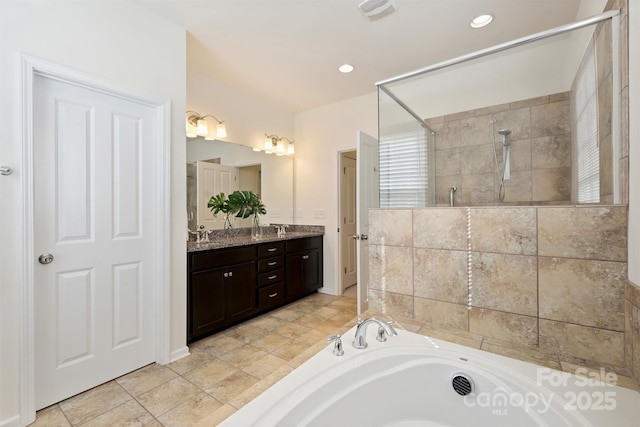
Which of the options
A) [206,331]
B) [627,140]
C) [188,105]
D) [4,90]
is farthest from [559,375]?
[188,105]

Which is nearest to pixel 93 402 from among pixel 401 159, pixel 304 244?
pixel 304 244

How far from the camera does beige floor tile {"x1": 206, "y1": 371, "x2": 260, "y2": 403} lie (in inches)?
67.8

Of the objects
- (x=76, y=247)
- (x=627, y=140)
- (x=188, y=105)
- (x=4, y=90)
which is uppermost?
(x=188, y=105)

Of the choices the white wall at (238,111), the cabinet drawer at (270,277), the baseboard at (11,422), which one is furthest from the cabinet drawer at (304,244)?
the baseboard at (11,422)

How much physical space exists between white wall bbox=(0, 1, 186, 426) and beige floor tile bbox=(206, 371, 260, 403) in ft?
1.84

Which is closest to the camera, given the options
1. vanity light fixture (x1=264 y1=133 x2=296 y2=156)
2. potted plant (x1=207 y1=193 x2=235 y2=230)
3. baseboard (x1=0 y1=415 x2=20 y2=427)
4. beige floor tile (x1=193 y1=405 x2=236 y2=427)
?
beige floor tile (x1=193 y1=405 x2=236 y2=427)

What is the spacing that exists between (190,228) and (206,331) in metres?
1.04

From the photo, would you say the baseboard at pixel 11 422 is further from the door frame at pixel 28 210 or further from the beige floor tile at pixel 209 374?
the beige floor tile at pixel 209 374

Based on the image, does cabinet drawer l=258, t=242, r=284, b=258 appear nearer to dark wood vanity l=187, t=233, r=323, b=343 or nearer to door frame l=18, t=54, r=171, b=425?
→ dark wood vanity l=187, t=233, r=323, b=343

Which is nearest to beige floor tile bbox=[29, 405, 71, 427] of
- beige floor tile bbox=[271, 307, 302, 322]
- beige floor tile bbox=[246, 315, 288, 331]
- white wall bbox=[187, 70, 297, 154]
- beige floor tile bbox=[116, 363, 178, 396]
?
beige floor tile bbox=[116, 363, 178, 396]

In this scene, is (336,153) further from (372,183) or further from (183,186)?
(183,186)

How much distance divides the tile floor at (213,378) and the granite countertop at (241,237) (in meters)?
0.83

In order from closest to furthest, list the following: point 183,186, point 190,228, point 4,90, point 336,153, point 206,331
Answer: point 4,90 < point 183,186 < point 206,331 < point 190,228 < point 336,153

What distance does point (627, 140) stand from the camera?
3.73 feet
